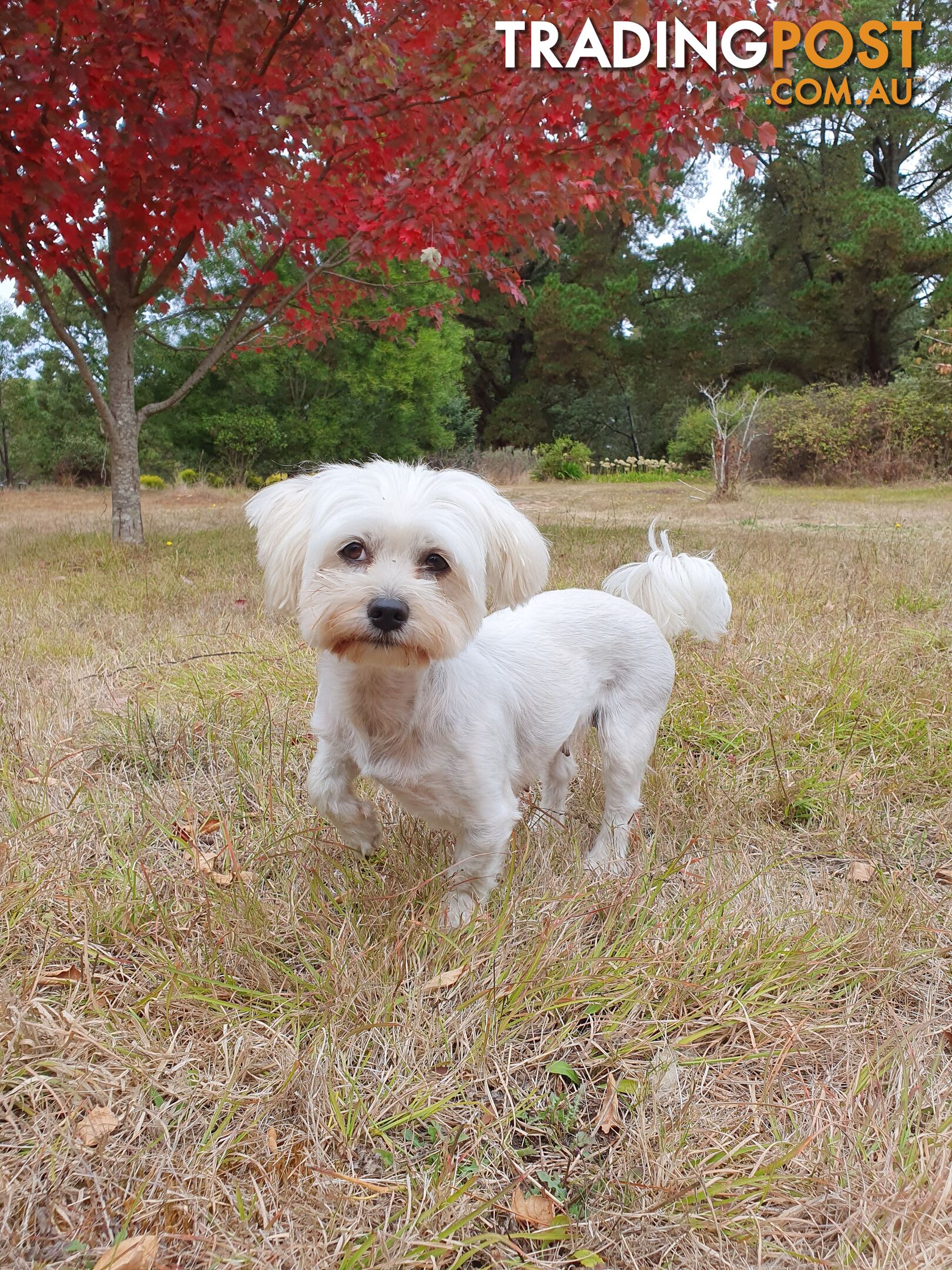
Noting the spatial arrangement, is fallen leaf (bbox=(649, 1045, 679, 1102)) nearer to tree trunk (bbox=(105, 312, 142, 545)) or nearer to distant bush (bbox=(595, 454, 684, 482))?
tree trunk (bbox=(105, 312, 142, 545))

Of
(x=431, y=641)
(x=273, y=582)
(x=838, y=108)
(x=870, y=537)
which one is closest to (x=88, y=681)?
(x=273, y=582)

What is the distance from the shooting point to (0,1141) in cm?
151

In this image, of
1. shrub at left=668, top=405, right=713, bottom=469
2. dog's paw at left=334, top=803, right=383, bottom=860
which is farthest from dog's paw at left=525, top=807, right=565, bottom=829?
shrub at left=668, top=405, right=713, bottom=469

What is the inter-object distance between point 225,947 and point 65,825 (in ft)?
2.95

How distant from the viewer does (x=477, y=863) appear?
7.60 ft

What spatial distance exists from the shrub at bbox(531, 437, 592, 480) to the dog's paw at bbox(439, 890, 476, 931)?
20.3m

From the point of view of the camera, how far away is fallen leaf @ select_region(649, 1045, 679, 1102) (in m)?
1.71

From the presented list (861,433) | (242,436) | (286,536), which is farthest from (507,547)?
(861,433)

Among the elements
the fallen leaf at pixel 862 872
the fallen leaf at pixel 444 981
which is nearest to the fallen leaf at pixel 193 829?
Answer: the fallen leaf at pixel 444 981

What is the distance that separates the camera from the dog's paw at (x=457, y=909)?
2.18m

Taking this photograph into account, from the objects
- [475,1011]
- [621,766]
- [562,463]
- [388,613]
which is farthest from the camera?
[562,463]

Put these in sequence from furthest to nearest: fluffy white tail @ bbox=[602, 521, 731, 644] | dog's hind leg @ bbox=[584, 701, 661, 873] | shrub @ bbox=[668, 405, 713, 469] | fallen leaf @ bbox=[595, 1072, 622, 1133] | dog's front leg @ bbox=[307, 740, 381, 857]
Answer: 1. shrub @ bbox=[668, 405, 713, 469]
2. fluffy white tail @ bbox=[602, 521, 731, 644]
3. dog's hind leg @ bbox=[584, 701, 661, 873]
4. dog's front leg @ bbox=[307, 740, 381, 857]
5. fallen leaf @ bbox=[595, 1072, 622, 1133]

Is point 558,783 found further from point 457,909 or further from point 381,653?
→ point 381,653

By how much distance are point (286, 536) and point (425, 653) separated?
0.55m
